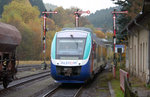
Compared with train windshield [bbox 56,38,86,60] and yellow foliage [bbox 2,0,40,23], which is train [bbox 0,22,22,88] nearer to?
train windshield [bbox 56,38,86,60]

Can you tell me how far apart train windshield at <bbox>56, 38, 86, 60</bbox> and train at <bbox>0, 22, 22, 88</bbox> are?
218 centimetres

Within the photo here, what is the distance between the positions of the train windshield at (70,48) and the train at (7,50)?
2.18 m

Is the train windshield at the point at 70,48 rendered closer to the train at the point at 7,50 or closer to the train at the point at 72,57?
the train at the point at 72,57

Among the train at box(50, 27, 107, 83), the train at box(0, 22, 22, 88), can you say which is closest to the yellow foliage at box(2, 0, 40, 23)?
the train at box(50, 27, 107, 83)

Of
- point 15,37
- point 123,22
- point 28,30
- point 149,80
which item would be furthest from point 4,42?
point 28,30

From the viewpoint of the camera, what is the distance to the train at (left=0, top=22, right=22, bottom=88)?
14414 mm

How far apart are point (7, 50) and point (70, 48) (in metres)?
3.32

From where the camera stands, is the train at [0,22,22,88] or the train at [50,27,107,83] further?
the train at [50,27,107,83]

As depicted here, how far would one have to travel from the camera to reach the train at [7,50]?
1441cm

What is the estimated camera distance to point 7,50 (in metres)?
15.3

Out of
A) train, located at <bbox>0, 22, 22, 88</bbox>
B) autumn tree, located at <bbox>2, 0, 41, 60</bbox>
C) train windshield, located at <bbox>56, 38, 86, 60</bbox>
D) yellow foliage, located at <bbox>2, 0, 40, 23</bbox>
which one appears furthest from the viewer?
yellow foliage, located at <bbox>2, 0, 40, 23</bbox>

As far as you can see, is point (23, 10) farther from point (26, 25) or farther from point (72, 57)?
point (72, 57)

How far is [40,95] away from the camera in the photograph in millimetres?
13742

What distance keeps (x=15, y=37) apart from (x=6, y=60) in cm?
144
